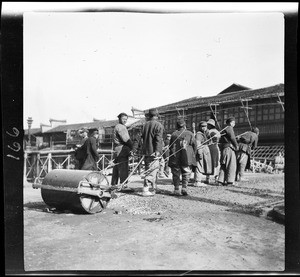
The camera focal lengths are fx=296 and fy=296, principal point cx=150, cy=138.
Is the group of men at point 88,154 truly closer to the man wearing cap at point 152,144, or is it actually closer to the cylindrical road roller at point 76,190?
the man wearing cap at point 152,144

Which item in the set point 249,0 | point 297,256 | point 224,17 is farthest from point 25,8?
point 297,256

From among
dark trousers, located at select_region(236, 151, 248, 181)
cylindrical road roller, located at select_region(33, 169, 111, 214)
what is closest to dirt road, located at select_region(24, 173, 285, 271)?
cylindrical road roller, located at select_region(33, 169, 111, 214)

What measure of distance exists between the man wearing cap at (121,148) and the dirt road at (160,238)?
163 cm

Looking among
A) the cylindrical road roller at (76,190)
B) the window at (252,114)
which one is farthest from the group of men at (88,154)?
the window at (252,114)

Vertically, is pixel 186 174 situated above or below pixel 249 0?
below

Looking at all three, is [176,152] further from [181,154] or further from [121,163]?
[121,163]

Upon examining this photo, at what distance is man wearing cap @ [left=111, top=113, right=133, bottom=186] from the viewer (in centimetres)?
748

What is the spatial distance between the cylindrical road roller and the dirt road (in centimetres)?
21

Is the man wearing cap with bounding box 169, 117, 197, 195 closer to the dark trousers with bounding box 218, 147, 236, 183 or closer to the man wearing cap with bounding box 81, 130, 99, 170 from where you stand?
the dark trousers with bounding box 218, 147, 236, 183

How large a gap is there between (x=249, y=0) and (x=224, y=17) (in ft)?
1.37

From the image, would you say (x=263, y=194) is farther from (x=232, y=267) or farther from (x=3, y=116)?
(x=3, y=116)

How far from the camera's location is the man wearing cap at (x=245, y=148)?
859 centimetres

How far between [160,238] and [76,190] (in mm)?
1926

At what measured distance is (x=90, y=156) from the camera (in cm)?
761
